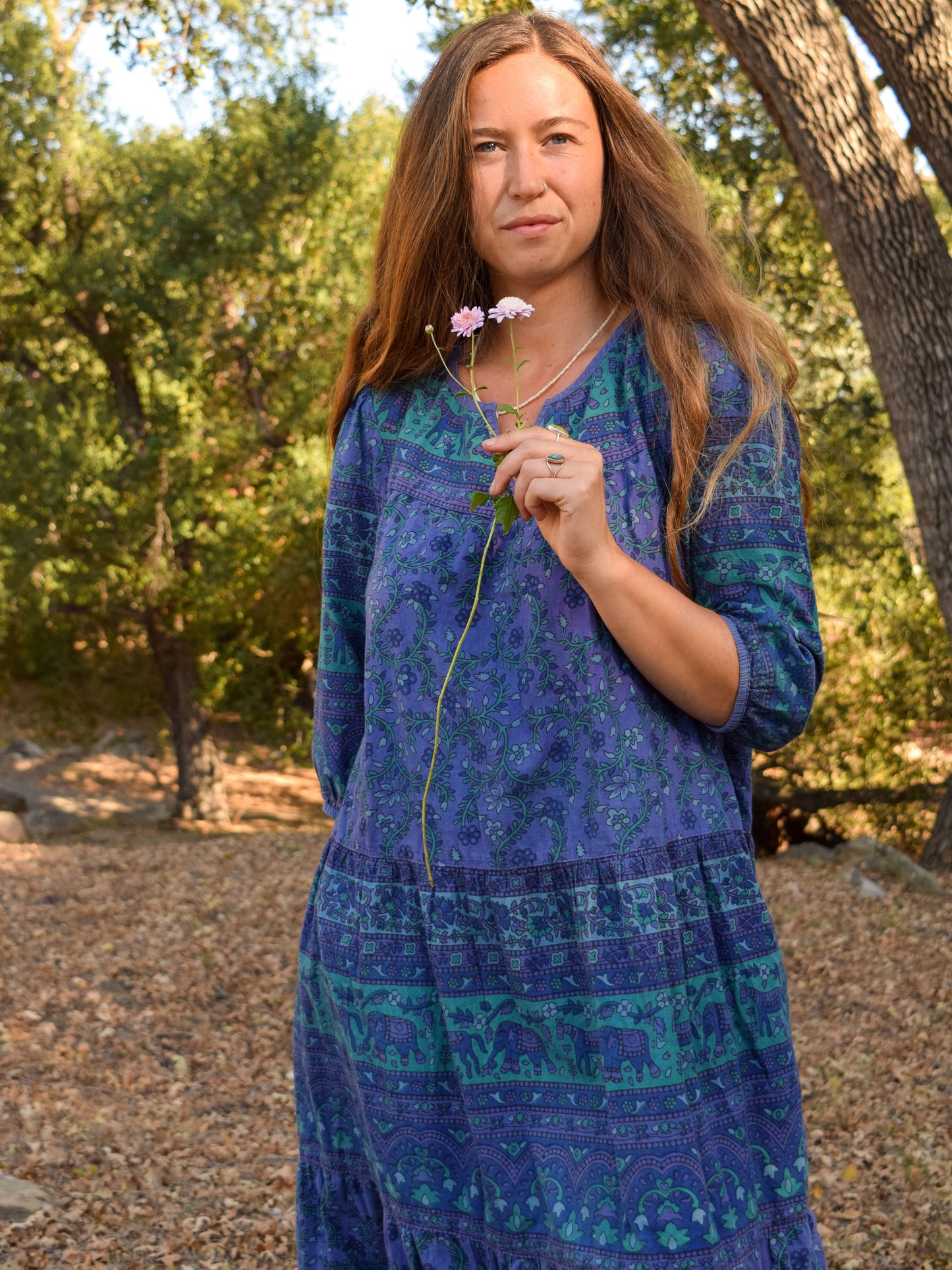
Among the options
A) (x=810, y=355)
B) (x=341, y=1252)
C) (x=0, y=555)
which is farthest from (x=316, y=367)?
(x=341, y=1252)

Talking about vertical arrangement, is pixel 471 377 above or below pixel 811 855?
above

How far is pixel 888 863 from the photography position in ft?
20.6

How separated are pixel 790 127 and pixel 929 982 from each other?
3311mm

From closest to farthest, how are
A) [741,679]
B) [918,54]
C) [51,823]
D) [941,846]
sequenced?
1. [741,679]
2. [918,54]
3. [941,846]
4. [51,823]

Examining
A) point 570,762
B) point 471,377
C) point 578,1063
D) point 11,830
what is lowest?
point 11,830

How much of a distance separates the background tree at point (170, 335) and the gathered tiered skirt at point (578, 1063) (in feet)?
24.9

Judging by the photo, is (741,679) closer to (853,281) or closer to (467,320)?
(467,320)

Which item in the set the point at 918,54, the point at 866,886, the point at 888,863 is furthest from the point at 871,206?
the point at 888,863

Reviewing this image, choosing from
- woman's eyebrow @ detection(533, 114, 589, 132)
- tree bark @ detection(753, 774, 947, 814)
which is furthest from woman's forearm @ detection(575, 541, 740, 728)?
tree bark @ detection(753, 774, 947, 814)

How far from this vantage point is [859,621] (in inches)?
317

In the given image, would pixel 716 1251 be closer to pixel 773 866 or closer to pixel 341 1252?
pixel 341 1252

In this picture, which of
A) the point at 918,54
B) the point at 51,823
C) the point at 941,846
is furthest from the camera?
the point at 51,823

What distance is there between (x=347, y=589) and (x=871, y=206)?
3696mm

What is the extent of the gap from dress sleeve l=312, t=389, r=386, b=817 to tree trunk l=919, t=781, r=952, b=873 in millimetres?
5609
